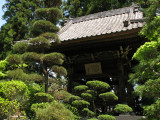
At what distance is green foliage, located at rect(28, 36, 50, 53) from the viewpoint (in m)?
5.21

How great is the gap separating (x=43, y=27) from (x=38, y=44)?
2.27 ft

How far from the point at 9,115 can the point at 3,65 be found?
309 centimetres

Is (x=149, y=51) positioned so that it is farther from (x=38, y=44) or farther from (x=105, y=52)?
(x=38, y=44)

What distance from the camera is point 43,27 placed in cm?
569

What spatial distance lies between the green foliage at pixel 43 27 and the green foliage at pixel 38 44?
1.91ft

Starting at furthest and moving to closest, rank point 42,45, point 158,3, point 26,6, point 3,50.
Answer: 1. point 26,6
2. point 3,50
3. point 42,45
4. point 158,3

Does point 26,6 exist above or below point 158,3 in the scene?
above

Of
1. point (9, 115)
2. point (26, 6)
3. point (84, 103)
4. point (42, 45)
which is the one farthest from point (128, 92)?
point (26, 6)

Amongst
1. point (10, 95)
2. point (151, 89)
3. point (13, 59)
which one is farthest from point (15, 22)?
point (151, 89)

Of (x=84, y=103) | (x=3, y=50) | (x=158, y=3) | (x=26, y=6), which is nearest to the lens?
(x=158, y=3)

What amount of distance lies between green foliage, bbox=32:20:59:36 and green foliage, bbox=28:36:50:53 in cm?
58

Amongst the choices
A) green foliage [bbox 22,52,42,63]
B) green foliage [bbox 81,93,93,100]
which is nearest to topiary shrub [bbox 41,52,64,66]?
green foliage [bbox 22,52,42,63]

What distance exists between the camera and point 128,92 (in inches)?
253

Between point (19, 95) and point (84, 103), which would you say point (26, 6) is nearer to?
point (19, 95)
